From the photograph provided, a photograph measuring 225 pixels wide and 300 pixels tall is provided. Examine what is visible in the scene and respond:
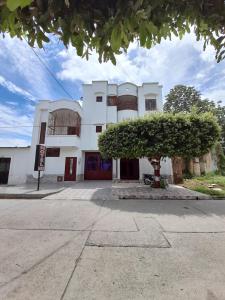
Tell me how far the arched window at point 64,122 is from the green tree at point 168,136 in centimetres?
850

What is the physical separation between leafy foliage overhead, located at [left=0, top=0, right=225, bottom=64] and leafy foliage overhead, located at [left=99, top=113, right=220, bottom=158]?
26.2ft

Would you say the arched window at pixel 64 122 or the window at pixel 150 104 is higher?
the window at pixel 150 104

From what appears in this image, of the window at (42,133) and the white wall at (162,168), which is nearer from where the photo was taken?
the white wall at (162,168)

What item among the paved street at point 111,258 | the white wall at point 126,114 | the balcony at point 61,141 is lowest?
the paved street at point 111,258

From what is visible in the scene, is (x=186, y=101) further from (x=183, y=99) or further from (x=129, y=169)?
(x=129, y=169)

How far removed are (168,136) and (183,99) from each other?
21.2 metres

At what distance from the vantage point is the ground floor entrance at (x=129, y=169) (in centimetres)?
1759

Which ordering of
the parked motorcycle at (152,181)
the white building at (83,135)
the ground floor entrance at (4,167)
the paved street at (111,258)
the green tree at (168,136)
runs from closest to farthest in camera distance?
the paved street at (111,258) < the green tree at (168,136) < the parked motorcycle at (152,181) < the ground floor entrance at (4,167) < the white building at (83,135)

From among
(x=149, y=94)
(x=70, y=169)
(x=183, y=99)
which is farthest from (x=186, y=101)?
(x=70, y=169)

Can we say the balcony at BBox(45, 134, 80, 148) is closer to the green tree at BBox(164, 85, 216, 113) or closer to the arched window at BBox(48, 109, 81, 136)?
the arched window at BBox(48, 109, 81, 136)

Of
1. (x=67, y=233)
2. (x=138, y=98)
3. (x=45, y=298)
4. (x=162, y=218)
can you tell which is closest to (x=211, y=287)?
(x=45, y=298)

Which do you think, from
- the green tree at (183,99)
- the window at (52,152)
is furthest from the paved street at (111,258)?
the green tree at (183,99)

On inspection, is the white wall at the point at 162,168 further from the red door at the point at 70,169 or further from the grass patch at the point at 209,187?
the red door at the point at 70,169

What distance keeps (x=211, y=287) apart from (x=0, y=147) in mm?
17852
